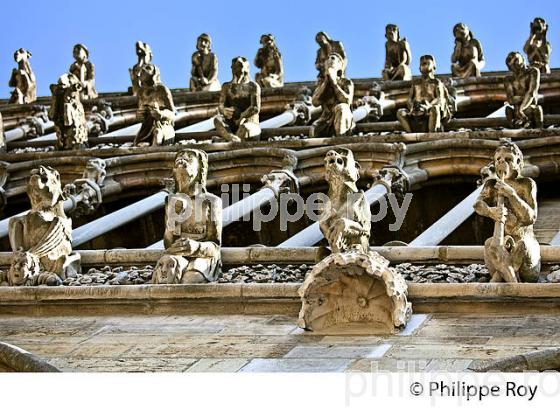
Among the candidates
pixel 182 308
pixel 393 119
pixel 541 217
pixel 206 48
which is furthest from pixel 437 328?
pixel 206 48

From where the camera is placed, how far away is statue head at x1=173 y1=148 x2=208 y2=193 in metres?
18.9

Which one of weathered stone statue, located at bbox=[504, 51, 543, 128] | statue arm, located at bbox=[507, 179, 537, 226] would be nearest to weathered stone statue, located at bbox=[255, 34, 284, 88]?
weathered stone statue, located at bbox=[504, 51, 543, 128]

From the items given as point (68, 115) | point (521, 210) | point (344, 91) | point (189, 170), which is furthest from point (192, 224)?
point (68, 115)

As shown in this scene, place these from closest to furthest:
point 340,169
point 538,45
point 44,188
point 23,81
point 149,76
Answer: point 340,169
point 44,188
point 149,76
point 538,45
point 23,81

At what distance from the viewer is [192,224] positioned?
18906 millimetres

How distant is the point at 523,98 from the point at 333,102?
333cm

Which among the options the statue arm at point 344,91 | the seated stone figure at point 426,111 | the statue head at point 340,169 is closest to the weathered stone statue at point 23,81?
the statue arm at point 344,91

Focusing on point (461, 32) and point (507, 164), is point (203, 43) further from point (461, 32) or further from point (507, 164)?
point (507, 164)

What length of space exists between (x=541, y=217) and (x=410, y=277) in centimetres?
630

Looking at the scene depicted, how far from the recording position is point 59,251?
19516 mm

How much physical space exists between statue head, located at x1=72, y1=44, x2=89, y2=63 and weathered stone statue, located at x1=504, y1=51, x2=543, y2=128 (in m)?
13.0

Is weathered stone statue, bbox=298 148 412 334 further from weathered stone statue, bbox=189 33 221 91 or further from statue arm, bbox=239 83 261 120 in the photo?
weathered stone statue, bbox=189 33 221 91

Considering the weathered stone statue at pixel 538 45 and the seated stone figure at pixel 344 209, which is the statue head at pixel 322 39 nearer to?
the weathered stone statue at pixel 538 45

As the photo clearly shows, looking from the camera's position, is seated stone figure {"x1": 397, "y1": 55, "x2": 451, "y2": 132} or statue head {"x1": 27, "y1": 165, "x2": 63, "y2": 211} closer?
statue head {"x1": 27, "y1": 165, "x2": 63, "y2": 211}
